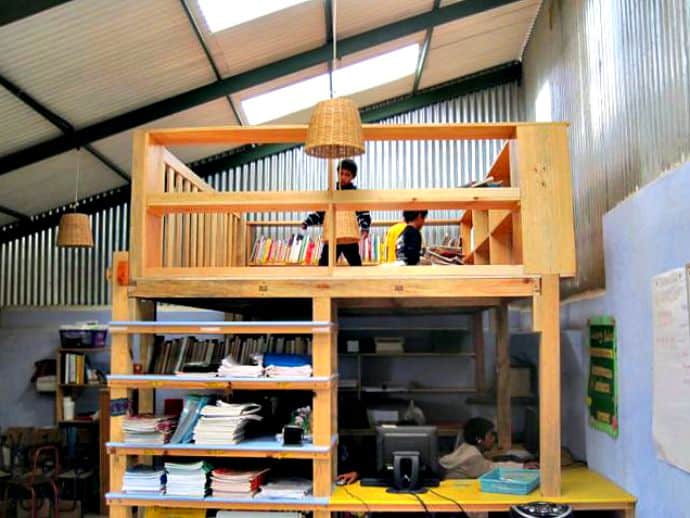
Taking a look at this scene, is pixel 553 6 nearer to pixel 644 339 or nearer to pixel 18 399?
pixel 644 339

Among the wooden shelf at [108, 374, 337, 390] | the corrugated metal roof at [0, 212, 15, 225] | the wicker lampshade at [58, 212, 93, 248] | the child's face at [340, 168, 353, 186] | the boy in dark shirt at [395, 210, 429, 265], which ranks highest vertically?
the corrugated metal roof at [0, 212, 15, 225]

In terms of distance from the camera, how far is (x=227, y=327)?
3959mm

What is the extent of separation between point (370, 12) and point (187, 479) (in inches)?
174

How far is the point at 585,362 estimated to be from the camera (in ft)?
15.9

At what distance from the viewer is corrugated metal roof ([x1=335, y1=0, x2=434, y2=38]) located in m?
6.07

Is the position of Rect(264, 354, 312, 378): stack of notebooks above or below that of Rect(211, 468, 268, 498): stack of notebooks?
above

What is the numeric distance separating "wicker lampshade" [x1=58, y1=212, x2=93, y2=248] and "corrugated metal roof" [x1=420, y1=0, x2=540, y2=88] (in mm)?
4158

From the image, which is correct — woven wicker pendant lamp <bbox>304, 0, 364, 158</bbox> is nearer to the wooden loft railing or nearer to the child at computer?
the wooden loft railing

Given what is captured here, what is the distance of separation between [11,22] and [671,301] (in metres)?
4.18

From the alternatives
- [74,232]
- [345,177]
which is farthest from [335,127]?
[74,232]

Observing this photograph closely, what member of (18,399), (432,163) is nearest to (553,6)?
(432,163)

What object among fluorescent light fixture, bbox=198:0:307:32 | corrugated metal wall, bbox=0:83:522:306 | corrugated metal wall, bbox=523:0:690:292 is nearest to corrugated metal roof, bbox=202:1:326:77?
fluorescent light fixture, bbox=198:0:307:32

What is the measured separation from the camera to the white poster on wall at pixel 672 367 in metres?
3.07

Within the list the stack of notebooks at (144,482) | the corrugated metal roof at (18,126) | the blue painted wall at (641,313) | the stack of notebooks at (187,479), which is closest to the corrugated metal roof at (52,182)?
the corrugated metal roof at (18,126)
